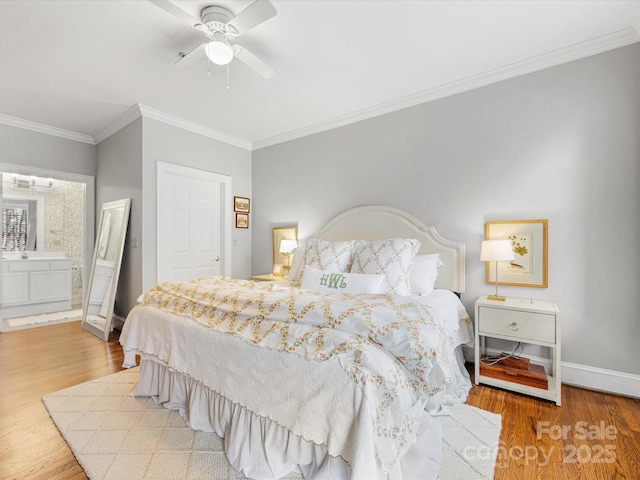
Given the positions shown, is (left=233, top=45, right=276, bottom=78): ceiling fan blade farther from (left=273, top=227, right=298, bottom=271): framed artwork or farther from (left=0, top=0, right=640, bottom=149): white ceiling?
(left=273, top=227, right=298, bottom=271): framed artwork

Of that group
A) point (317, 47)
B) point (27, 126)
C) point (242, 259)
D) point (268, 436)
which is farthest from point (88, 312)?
point (317, 47)

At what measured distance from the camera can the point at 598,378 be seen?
93.0 inches

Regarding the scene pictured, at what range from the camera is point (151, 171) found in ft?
11.9

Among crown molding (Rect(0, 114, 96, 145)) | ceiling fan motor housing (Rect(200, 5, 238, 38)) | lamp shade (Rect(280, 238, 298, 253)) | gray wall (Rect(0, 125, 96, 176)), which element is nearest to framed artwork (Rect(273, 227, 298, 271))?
lamp shade (Rect(280, 238, 298, 253))

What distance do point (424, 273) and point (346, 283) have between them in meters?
0.75

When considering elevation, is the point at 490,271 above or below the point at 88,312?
above

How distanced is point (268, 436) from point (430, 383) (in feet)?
2.56

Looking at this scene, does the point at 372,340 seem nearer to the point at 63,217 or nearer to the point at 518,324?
the point at 518,324

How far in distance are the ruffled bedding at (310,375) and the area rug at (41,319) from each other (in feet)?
11.6

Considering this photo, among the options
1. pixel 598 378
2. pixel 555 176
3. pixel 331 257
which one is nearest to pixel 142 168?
pixel 331 257

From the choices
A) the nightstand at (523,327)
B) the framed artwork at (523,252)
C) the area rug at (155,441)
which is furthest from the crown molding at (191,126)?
the nightstand at (523,327)

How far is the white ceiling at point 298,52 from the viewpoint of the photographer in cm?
203

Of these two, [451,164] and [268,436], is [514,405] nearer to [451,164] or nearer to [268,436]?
[268,436]

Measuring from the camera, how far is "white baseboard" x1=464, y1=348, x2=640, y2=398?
2256 mm
